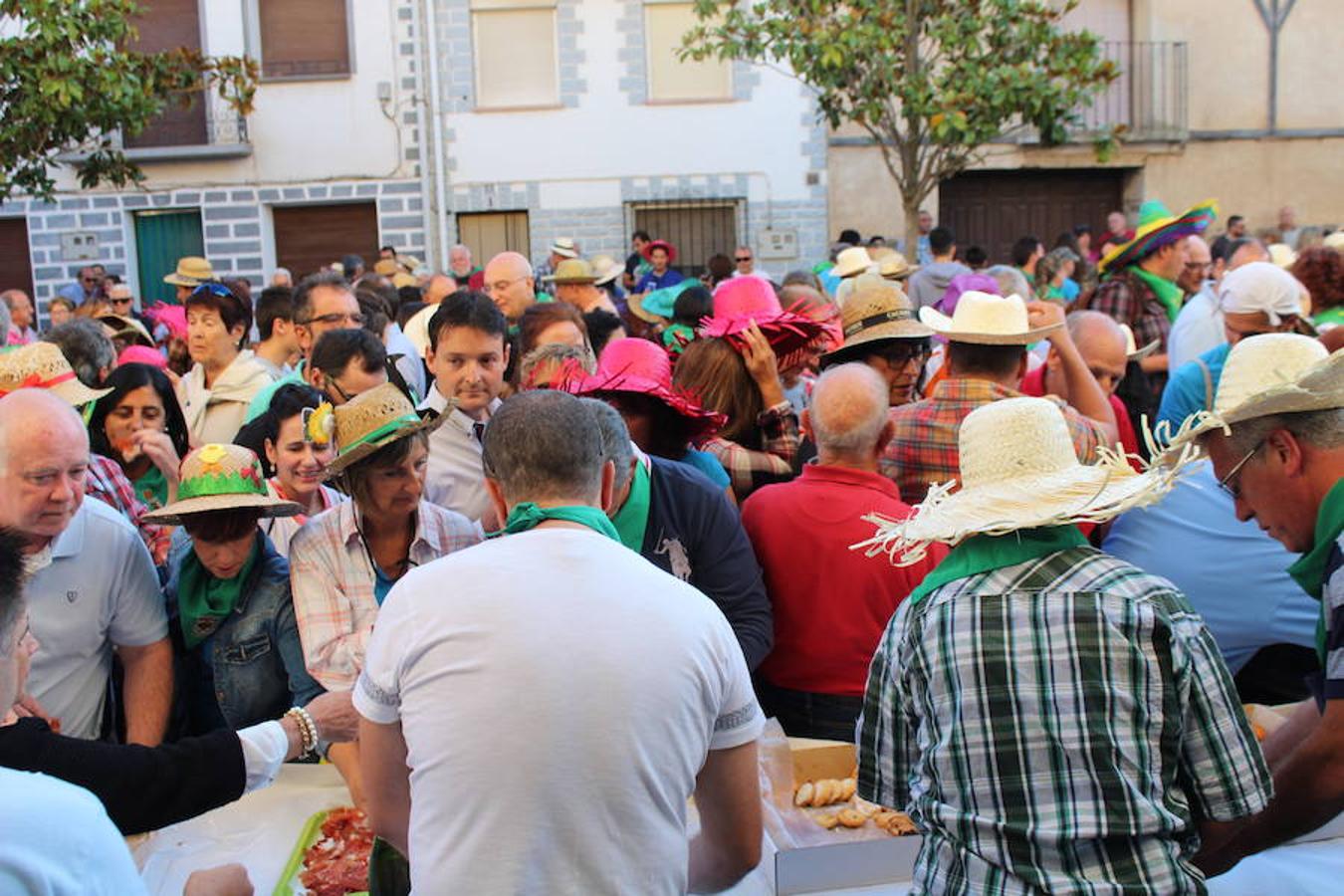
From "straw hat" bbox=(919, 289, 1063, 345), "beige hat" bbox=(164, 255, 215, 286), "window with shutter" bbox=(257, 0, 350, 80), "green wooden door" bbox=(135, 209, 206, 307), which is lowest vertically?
"straw hat" bbox=(919, 289, 1063, 345)

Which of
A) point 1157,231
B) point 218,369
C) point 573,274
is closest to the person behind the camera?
point 218,369

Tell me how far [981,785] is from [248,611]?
2.05 m

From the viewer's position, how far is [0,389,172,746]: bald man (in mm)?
3214

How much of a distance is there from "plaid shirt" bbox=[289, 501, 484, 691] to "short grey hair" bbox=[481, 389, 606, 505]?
3.19ft

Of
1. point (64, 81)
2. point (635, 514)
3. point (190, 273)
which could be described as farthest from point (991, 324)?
point (64, 81)

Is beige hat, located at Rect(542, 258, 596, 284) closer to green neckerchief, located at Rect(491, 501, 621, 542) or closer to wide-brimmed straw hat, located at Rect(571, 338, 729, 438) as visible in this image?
wide-brimmed straw hat, located at Rect(571, 338, 729, 438)

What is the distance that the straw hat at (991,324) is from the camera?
4449 millimetres

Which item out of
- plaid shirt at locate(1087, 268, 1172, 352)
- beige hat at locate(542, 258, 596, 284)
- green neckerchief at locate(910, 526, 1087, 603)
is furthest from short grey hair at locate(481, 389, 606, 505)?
beige hat at locate(542, 258, 596, 284)

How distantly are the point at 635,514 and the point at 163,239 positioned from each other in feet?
57.5

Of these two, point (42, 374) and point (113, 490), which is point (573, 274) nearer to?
point (42, 374)

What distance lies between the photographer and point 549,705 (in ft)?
6.84

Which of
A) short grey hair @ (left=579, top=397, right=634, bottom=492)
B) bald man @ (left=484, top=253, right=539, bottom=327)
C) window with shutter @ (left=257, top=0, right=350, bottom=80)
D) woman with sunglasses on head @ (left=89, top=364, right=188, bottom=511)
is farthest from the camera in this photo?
window with shutter @ (left=257, top=0, right=350, bottom=80)

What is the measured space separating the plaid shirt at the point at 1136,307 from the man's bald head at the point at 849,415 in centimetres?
367

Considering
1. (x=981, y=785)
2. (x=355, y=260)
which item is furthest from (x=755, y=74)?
(x=981, y=785)
